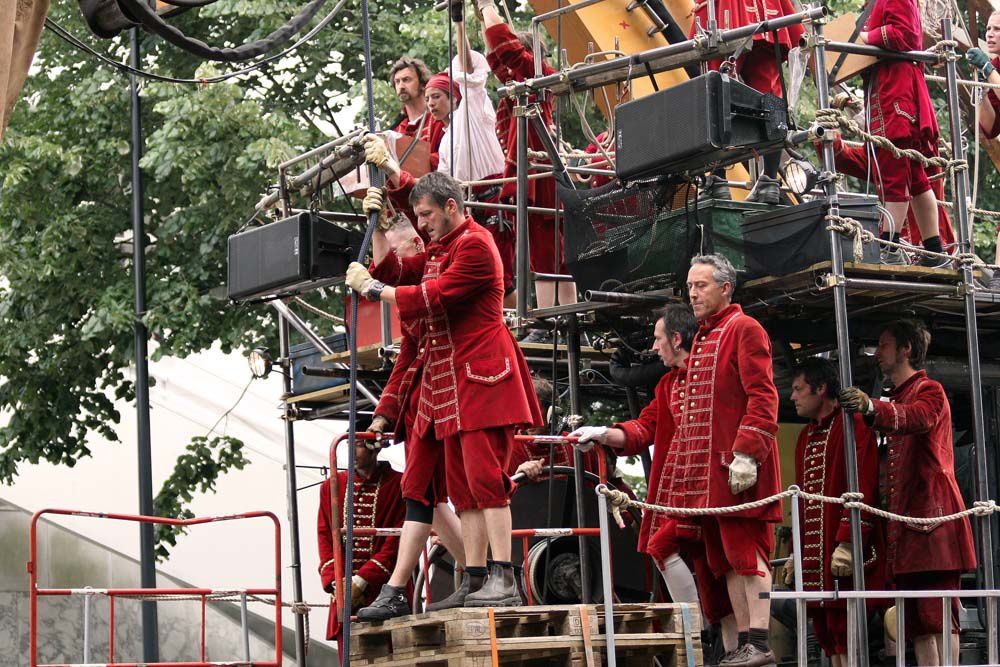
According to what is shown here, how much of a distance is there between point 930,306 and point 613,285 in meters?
1.88

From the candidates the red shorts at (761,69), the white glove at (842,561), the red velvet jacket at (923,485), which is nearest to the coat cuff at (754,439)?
the red velvet jacket at (923,485)

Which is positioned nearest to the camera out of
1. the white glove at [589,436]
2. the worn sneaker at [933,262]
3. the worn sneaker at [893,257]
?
the white glove at [589,436]

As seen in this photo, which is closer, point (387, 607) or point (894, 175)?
point (387, 607)

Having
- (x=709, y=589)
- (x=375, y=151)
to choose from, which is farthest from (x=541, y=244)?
(x=709, y=589)

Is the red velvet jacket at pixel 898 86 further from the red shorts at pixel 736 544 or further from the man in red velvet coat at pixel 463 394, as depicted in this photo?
the man in red velvet coat at pixel 463 394

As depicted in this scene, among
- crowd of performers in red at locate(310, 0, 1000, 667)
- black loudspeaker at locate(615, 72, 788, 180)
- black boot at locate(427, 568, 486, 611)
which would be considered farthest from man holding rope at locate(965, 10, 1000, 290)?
black boot at locate(427, 568, 486, 611)

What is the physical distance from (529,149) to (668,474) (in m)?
2.65

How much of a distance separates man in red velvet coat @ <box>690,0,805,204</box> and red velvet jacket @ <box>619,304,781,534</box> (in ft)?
3.93

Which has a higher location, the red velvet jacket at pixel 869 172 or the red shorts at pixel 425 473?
the red velvet jacket at pixel 869 172

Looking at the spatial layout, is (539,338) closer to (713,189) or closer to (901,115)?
(713,189)

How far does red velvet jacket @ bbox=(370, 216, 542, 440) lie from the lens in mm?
7281

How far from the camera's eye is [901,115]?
362 inches

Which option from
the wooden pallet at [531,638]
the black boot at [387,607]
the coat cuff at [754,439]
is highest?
the coat cuff at [754,439]

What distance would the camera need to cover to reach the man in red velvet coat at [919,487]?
8.12 metres
